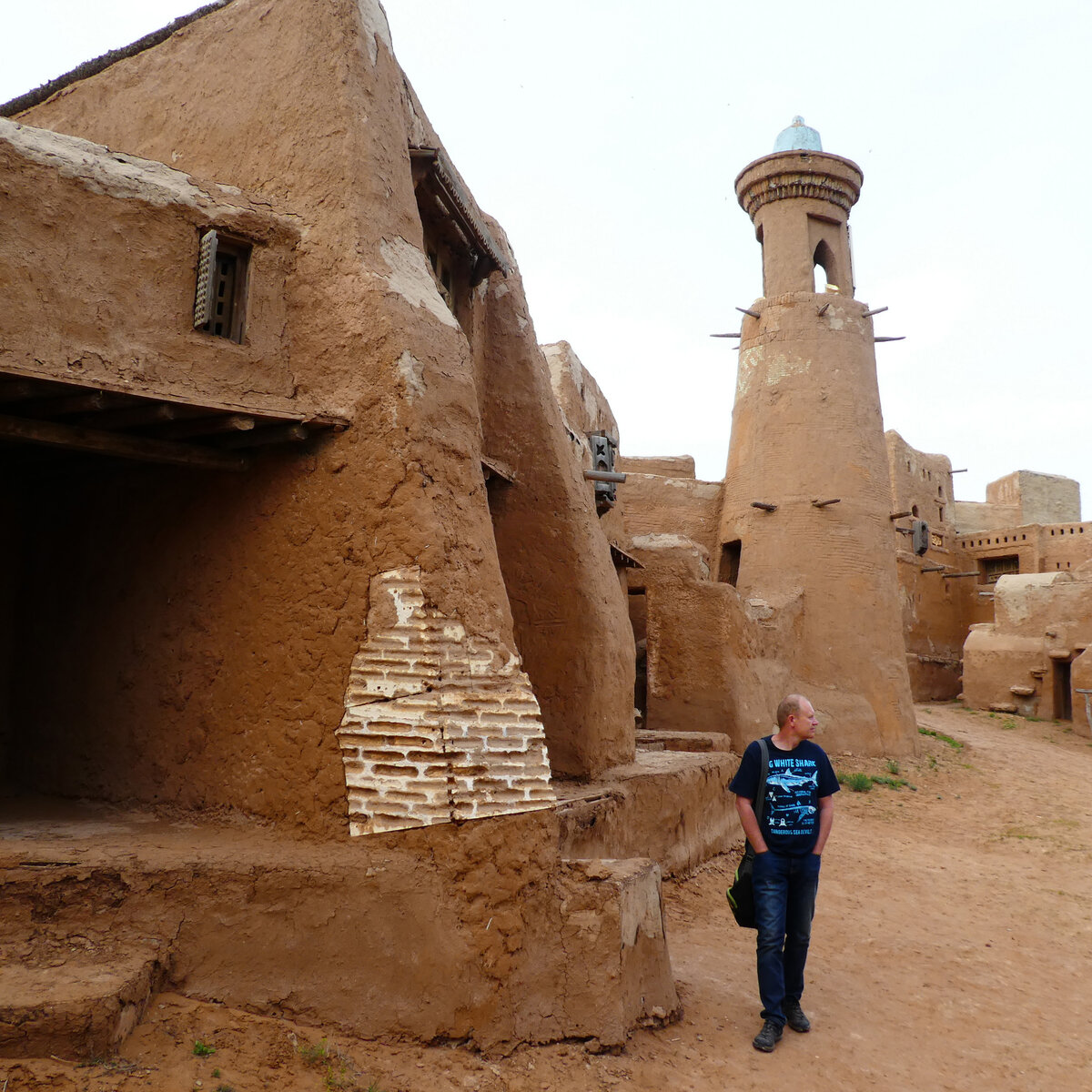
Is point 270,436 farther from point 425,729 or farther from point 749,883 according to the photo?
point 749,883

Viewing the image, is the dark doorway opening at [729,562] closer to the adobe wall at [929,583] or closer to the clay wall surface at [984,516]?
the adobe wall at [929,583]

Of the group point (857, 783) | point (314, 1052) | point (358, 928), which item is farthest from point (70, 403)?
point (857, 783)

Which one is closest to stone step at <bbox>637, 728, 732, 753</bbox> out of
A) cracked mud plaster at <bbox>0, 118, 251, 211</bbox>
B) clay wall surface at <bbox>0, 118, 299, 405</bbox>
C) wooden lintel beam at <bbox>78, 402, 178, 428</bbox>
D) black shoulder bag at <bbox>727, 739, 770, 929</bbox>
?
black shoulder bag at <bbox>727, 739, 770, 929</bbox>

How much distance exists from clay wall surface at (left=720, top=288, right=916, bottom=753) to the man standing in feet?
29.4

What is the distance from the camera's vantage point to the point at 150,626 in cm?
525

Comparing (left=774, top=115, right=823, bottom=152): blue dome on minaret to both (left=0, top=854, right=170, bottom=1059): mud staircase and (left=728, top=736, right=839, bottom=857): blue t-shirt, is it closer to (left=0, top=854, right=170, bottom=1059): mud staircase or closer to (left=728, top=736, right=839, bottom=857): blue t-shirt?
(left=728, top=736, right=839, bottom=857): blue t-shirt

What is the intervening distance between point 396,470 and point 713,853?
5.14 metres

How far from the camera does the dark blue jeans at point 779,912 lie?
4.29 metres

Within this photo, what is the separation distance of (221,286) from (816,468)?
11.5 m

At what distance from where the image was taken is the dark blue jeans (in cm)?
429

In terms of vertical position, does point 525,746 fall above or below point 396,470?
below

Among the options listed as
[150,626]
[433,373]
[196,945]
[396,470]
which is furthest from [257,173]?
[196,945]

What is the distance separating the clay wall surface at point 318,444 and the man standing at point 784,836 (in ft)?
4.78

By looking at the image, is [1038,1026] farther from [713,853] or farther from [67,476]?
[67,476]
